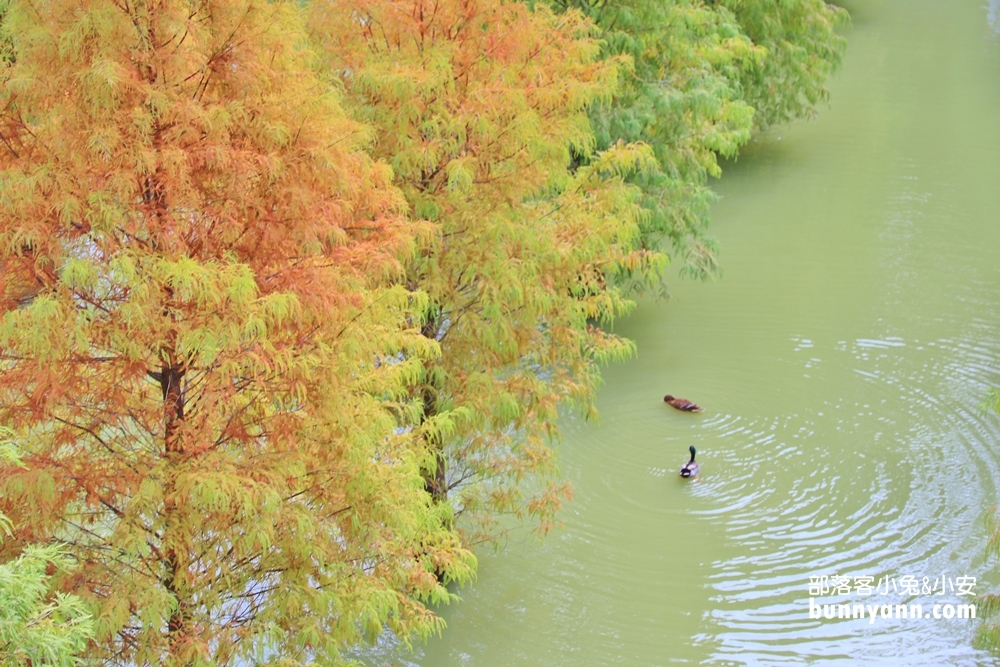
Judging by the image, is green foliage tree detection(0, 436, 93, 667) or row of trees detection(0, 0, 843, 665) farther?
row of trees detection(0, 0, 843, 665)

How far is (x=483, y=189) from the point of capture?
10781 mm

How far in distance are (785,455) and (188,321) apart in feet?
29.0

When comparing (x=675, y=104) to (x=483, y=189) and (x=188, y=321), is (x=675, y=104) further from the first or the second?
(x=188, y=321)

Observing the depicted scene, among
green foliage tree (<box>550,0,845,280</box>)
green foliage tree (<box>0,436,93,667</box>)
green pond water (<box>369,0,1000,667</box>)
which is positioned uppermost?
green foliage tree (<box>550,0,845,280</box>)

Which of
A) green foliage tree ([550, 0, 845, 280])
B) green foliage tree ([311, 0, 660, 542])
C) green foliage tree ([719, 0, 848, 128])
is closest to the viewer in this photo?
green foliage tree ([311, 0, 660, 542])

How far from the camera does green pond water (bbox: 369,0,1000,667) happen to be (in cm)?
1109

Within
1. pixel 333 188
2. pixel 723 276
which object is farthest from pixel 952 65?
pixel 333 188

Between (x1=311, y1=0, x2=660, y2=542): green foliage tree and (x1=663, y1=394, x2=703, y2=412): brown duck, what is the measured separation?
11.4 feet

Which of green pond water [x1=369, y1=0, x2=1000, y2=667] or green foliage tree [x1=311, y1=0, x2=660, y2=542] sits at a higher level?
green foliage tree [x1=311, y1=0, x2=660, y2=542]

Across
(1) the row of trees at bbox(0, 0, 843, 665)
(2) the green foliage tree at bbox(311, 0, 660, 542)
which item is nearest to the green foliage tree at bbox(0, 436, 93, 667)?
(1) the row of trees at bbox(0, 0, 843, 665)

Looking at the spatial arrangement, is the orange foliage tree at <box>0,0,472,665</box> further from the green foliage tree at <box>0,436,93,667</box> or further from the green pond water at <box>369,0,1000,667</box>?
the green pond water at <box>369,0,1000,667</box>

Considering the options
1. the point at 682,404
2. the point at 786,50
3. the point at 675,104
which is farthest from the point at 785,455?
the point at 786,50

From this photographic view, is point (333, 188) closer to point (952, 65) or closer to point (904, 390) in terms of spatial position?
point (904, 390)

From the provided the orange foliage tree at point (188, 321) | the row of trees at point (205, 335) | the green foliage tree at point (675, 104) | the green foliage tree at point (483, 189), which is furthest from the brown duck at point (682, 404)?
the orange foliage tree at point (188, 321)
